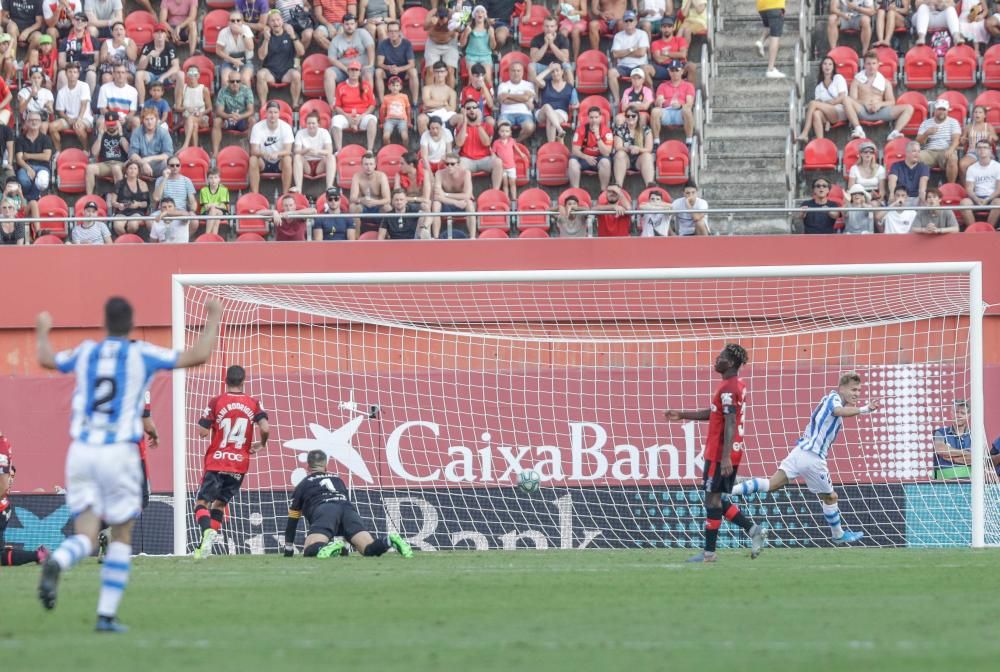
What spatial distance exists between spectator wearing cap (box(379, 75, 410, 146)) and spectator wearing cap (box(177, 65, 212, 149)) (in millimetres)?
2390

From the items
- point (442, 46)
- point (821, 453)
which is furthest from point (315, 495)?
point (442, 46)

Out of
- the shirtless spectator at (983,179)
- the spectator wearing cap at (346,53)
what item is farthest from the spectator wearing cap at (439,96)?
the shirtless spectator at (983,179)

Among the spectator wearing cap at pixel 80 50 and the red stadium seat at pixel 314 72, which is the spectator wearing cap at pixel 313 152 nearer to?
the red stadium seat at pixel 314 72

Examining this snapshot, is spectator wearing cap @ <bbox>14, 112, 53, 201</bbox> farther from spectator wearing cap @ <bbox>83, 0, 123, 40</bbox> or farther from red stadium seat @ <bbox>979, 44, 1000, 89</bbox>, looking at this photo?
red stadium seat @ <bbox>979, 44, 1000, 89</bbox>

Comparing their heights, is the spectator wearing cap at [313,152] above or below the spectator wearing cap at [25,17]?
below

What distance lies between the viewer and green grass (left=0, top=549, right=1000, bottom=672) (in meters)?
6.80

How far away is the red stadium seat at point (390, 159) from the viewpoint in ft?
64.5

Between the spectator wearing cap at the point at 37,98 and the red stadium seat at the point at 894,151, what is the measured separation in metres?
10.8

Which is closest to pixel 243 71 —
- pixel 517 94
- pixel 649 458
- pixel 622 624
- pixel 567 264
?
pixel 517 94

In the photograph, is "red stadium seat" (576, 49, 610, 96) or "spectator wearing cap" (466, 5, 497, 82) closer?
"red stadium seat" (576, 49, 610, 96)

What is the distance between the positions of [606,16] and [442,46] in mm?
2294

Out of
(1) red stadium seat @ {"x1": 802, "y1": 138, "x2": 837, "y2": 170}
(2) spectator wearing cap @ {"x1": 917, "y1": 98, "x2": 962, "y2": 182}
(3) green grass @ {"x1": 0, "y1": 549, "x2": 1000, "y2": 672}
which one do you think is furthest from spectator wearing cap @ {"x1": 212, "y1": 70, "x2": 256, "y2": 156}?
(3) green grass @ {"x1": 0, "y1": 549, "x2": 1000, "y2": 672}

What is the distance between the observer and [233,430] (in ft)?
44.8

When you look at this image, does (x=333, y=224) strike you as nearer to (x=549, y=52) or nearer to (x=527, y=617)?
(x=549, y=52)
